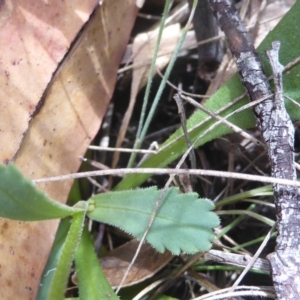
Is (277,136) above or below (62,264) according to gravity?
above

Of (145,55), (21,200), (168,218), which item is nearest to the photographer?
(21,200)

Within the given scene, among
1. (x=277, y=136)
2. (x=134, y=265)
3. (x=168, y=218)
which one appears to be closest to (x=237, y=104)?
(x=277, y=136)

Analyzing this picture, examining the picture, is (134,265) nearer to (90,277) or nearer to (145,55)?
(90,277)

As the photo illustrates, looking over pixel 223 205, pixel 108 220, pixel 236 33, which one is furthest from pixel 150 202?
pixel 236 33

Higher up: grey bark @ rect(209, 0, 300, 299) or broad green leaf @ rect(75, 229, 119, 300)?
grey bark @ rect(209, 0, 300, 299)

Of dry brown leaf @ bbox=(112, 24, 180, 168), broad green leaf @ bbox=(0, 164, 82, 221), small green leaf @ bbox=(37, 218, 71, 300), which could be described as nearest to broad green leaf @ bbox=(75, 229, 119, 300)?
small green leaf @ bbox=(37, 218, 71, 300)

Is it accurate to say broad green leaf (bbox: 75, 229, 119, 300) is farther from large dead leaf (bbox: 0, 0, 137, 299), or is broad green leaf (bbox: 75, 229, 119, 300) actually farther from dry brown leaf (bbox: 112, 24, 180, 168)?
dry brown leaf (bbox: 112, 24, 180, 168)

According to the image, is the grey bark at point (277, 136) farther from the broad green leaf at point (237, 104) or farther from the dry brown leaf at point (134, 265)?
the dry brown leaf at point (134, 265)

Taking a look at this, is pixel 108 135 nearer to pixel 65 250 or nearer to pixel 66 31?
pixel 66 31
